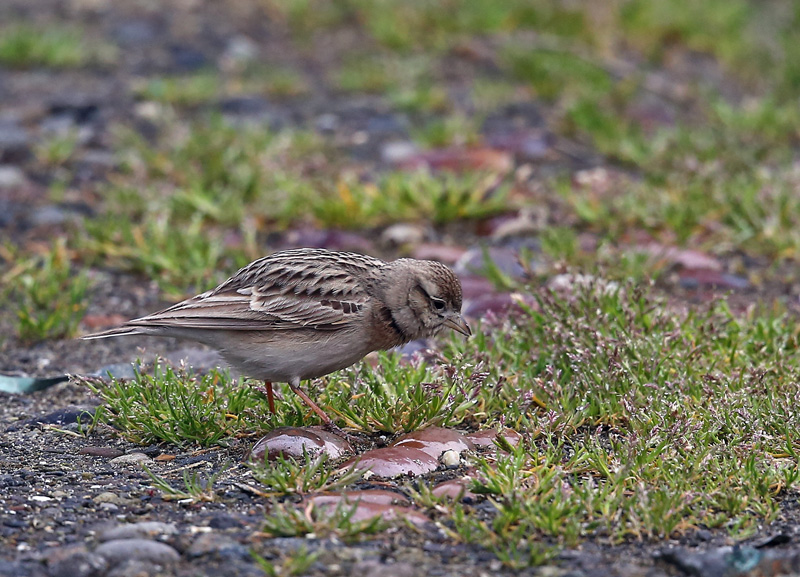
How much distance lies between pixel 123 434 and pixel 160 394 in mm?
286

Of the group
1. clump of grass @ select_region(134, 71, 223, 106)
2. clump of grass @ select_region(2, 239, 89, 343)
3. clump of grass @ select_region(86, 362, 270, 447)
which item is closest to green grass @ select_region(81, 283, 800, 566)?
clump of grass @ select_region(86, 362, 270, 447)

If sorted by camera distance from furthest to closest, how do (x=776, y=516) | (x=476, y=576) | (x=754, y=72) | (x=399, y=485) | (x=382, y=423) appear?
(x=754, y=72), (x=382, y=423), (x=399, y=485), (x=776, y=516), (x=476, y=576)

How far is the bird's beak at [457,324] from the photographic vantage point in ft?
20.8

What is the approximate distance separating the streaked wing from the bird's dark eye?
0.38m

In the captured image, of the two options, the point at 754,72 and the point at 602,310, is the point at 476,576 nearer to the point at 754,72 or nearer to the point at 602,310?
the point at 602,310

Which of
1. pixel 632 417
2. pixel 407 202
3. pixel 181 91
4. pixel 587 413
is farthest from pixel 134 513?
pixel 181 91

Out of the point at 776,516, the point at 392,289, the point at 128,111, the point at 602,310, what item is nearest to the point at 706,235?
the point at 602,310

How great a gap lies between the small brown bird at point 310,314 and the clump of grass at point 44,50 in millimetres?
7491

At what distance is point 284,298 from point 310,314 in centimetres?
23

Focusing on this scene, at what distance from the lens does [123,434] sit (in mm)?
5949

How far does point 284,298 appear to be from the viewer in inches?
241

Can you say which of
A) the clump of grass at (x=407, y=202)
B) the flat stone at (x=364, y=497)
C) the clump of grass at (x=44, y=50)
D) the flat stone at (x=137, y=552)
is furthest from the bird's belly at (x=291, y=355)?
the clump of grass at (x=44, y=50)

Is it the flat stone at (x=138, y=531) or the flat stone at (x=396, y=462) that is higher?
the flat stone at (x=138, y=531)

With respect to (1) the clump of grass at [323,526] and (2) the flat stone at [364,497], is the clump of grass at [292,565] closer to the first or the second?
(1) the clump of grass at [323,526]
